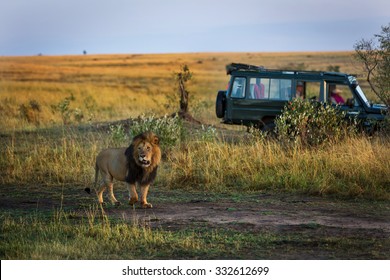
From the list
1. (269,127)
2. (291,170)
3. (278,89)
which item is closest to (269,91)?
(278,89)

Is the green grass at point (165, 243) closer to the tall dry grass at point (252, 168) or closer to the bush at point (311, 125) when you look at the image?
the tall dry grass at point (252, 168)

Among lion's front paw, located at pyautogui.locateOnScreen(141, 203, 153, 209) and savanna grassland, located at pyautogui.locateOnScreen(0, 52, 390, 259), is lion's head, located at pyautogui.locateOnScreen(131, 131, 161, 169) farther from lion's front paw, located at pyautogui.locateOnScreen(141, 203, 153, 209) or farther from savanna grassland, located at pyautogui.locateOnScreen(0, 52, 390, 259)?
savanna grassland, located at pyautogui.locateOnScreen(0, 52, 390, 259)

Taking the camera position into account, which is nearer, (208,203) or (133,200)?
(133,200)

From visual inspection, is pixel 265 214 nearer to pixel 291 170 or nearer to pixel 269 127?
pixel 291 170

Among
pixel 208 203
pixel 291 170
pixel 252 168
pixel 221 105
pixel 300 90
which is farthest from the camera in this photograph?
pixel 221 105

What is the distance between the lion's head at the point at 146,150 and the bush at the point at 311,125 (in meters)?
4.25

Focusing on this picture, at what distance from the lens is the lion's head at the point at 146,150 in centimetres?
998

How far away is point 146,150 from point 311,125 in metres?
5.43

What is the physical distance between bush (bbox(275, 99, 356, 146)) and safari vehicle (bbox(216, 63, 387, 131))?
792 mm

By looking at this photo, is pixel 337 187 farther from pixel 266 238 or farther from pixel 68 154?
pixel 68 154

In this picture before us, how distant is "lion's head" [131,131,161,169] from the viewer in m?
9.98

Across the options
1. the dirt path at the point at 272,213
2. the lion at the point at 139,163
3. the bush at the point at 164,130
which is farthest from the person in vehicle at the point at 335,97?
the lion at the point at 139,163

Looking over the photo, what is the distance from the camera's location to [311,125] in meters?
14.7
